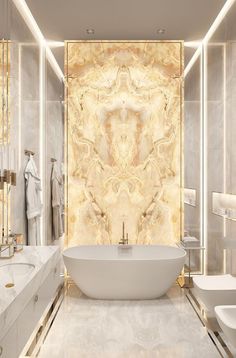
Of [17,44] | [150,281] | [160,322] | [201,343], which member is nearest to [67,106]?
[17,44]

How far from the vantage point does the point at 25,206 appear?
378cm

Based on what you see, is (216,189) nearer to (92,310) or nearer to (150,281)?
(150,281)

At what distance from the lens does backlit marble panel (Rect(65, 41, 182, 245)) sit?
467 centimetres

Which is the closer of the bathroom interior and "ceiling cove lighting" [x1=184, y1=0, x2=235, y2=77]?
the bathroom interior

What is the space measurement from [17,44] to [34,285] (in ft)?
8.10

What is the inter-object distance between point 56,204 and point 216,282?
7.23 feet

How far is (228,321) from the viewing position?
2.42m

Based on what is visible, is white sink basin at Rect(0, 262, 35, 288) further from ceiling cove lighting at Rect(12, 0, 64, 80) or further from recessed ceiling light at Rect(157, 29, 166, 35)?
recessed ceiling light at Rect(157, 29, 166, 35)

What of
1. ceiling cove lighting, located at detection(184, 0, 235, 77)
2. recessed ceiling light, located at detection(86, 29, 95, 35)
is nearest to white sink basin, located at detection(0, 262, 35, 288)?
recessed ceiling light, located at detection(86, 29, 95, 35)

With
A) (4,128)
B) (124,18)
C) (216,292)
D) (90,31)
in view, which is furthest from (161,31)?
(216,292)

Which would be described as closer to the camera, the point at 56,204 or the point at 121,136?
the point at 56,204

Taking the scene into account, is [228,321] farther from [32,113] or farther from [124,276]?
[32,113]

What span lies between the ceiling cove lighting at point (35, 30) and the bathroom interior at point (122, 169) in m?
0.02

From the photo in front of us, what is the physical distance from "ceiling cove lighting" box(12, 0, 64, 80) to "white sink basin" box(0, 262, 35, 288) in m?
2.64
